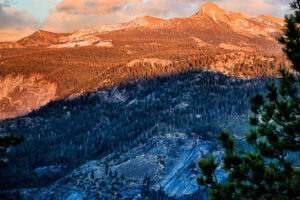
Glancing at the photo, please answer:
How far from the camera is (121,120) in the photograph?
151 meters

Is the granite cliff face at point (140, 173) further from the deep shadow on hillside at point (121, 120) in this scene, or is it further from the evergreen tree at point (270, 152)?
the evergreen tree at point (270, 152)

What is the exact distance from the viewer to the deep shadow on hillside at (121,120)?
117 m

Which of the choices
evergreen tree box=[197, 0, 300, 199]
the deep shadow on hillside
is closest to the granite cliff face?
the deep shadow on hillside

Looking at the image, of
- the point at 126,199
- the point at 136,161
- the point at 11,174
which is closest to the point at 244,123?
the point at 136,161

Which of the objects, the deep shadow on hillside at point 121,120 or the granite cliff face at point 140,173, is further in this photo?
the deep shadow on hillside at point 121,120

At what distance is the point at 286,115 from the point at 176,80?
6536 inches

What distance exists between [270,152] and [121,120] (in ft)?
458

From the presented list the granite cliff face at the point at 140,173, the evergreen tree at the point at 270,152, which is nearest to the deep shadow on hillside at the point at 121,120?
the granite cliff face at the point at 140,173

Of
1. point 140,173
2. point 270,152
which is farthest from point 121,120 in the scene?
point 270,152

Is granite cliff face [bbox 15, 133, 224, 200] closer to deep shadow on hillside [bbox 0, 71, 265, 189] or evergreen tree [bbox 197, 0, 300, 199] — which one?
deep shadow on hillside [bbox 0, 71, 265, 189]

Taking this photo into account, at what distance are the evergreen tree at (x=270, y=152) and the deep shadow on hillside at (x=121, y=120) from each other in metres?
95.4

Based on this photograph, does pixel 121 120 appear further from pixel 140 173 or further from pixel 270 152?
pixel 270 152

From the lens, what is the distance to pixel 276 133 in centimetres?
1388

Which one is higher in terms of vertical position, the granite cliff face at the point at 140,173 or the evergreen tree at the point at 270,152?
the evergreen tree at the point at 270,152
